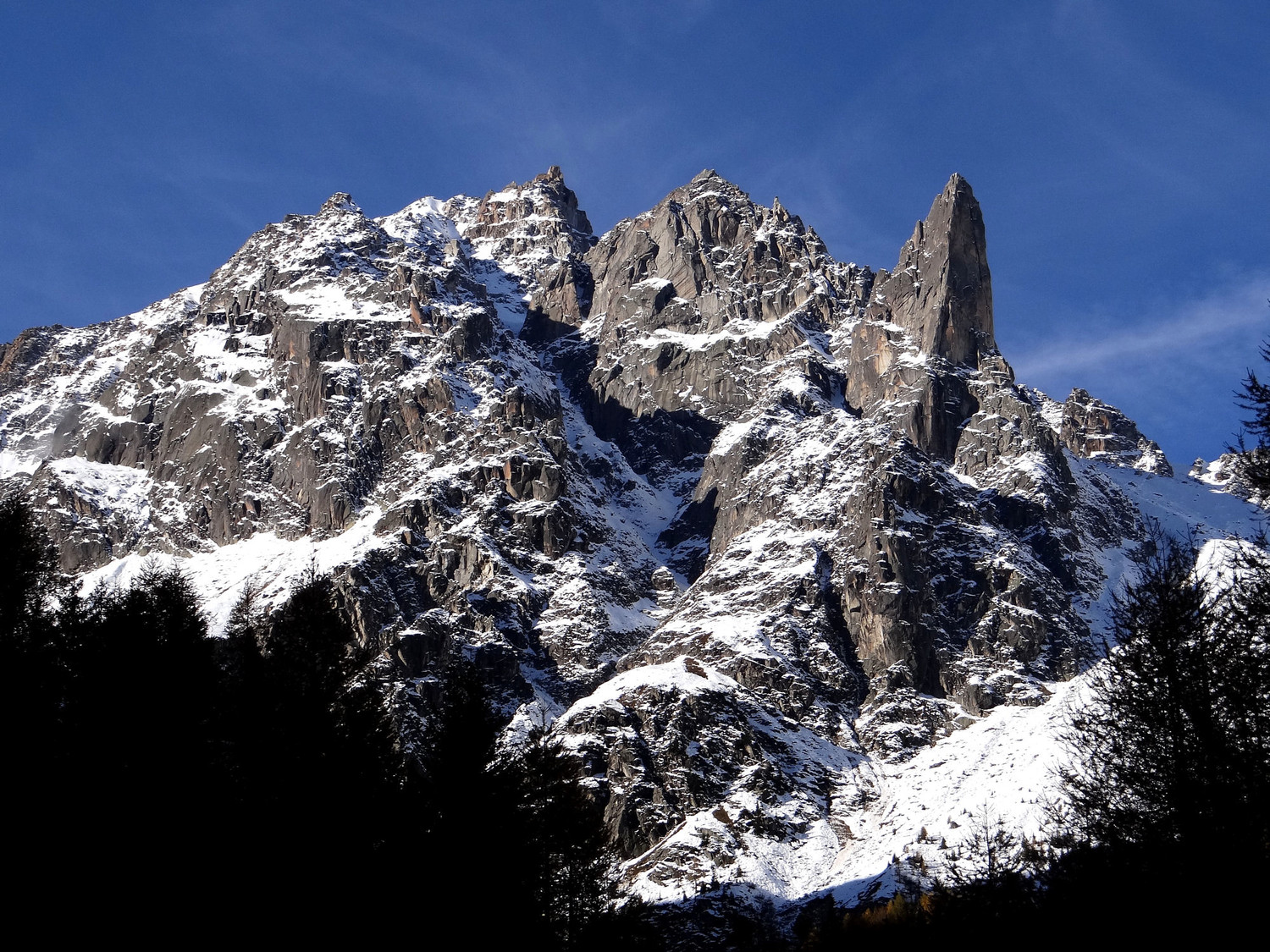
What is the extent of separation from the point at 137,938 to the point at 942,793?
161m

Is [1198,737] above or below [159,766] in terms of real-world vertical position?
below

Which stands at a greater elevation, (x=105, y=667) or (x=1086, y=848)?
(x=105, y=667)

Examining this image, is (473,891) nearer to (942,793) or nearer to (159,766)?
(159,766)

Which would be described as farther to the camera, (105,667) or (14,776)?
(105,667)

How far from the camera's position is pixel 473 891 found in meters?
42.1

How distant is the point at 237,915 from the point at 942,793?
518 feet

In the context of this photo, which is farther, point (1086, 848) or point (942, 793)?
point (942, 793)

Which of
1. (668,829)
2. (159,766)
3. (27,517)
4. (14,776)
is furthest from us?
(668,829)

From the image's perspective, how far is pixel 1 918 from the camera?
3378 centimetres

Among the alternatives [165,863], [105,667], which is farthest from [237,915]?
[105,667]

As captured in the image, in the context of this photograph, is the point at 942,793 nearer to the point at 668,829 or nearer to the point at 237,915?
the point at 668,829

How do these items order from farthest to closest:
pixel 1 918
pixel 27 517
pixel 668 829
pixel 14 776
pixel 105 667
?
pixel 668 829 → pixel 27 517 → pixel 105 667 → pixel 14 776 → pixel 1 918

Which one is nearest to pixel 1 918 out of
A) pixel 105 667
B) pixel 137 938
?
pixel 137 938

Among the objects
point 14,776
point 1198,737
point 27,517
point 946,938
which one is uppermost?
point 27,517
